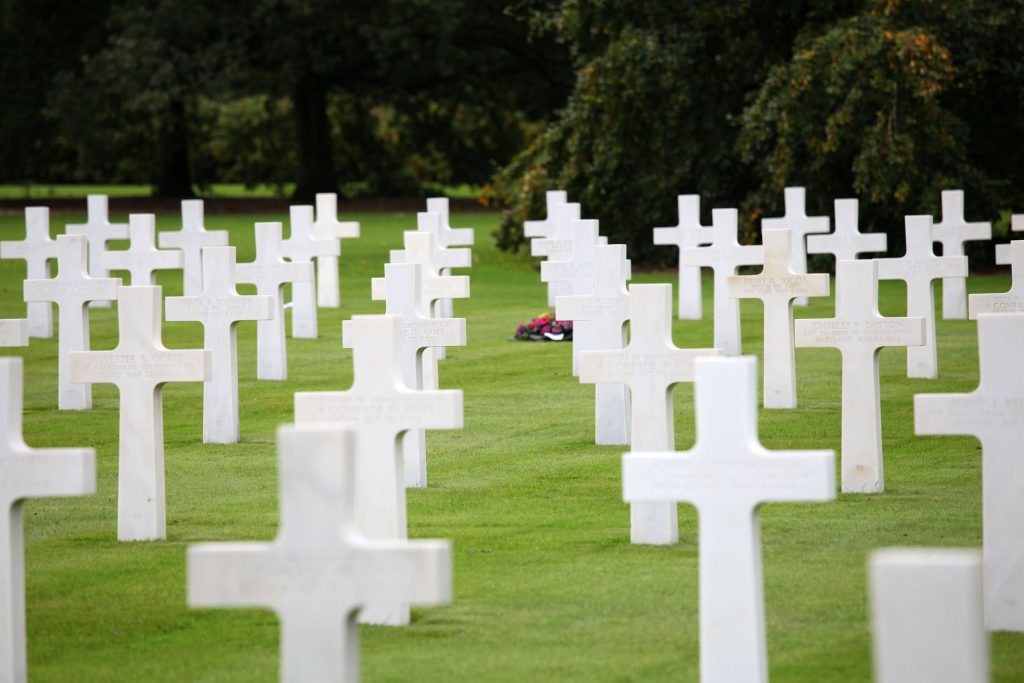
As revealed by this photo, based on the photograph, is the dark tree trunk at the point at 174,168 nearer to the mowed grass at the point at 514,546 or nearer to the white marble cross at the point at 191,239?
the white marble cross at the point at 191,239

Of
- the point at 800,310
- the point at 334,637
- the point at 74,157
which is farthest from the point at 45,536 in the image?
the point at 74,157

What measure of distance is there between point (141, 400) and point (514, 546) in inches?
71.9

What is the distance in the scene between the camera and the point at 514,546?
7.96m

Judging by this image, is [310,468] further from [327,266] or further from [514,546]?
[327,266]

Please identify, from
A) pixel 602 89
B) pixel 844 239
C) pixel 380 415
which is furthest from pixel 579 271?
pixel 602 89

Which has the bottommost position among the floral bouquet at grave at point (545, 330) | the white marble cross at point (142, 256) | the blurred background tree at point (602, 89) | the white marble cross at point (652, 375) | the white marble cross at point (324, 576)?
the white marble cross at point (324, 576)

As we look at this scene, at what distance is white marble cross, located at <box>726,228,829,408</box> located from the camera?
11984mm

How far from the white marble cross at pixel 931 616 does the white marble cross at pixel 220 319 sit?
26.3 feet

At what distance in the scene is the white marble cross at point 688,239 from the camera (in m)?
18.3

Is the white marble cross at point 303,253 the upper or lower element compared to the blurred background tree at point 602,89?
lower

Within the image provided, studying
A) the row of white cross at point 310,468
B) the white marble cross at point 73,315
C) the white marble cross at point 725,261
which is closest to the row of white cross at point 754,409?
the row of white cross at point 310,468

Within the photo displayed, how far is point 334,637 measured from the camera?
4387 mm

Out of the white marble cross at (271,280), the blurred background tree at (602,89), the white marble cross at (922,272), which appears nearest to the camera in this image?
the white marble cross at (922,272)

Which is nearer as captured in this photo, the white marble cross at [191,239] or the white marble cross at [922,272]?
the white marble cross at [922,272]
